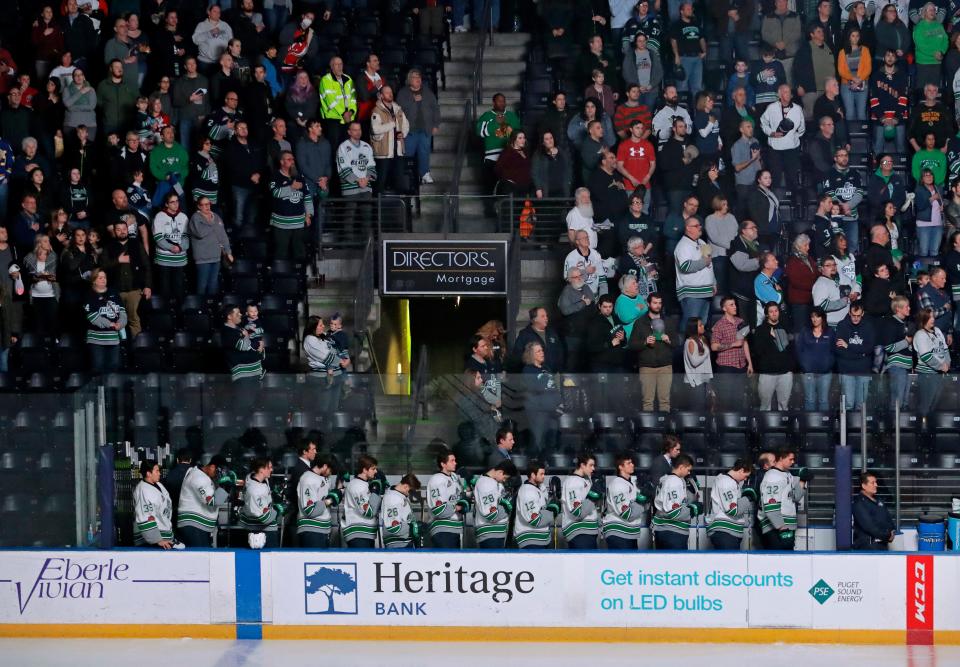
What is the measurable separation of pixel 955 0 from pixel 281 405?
328 inches

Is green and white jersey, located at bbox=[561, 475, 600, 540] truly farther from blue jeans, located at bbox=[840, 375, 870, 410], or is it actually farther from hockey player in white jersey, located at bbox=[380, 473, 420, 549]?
blue jeans, located at bbox=[840, 375, 870, 410]

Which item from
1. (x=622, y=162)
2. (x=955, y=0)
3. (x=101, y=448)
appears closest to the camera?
(x=101, y=448)

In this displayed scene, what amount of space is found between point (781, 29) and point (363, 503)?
6913 mm

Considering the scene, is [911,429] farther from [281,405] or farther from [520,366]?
[281,405]

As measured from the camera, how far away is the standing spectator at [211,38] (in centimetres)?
1992

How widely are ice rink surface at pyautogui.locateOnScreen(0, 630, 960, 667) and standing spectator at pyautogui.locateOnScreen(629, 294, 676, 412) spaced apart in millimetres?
2189

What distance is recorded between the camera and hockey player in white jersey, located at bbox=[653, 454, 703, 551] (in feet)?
53.6

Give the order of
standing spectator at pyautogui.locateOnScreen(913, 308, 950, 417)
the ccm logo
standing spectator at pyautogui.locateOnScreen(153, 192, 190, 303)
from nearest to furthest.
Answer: the ccm logo
standing spectator at pyautogui.locateOnScreen(913, 308, 950, 417)
standing spectator at pyautogui.locateOnScreen(153, 192, 190, 303)

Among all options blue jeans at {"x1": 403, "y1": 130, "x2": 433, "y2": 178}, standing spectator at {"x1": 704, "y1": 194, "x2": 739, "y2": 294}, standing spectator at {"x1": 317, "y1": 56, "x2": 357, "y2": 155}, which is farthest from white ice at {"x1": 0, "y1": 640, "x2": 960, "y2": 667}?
blue jeans at {"x1": 403, "y1": 130, "x2": 433, "y2": 178}

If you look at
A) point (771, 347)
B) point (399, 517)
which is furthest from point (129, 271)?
point (771, 347)

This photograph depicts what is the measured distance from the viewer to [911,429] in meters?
16.5

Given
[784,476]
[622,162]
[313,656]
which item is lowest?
[313,656]

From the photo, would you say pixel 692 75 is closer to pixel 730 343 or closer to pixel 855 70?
pixel 855 70

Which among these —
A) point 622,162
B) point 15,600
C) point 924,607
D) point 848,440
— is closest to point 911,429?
point 848,440
